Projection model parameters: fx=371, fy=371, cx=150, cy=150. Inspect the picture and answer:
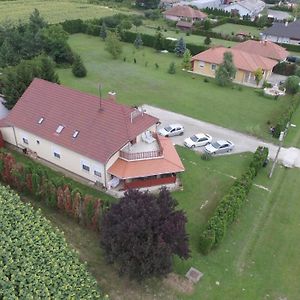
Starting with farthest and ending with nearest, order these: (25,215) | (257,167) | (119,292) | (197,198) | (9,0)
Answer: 1. (9,0)
2. (257,167)
3. (197,198)
4. (25,215)
5. (119,292)

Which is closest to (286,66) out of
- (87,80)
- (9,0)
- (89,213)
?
(87,80)

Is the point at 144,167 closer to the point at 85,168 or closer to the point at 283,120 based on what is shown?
the point at 85,168

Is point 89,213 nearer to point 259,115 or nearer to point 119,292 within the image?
point 119,292

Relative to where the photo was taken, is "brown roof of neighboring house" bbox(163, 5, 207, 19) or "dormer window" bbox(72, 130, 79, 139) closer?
"dormer window" bbox(72, 130, 79, 139)

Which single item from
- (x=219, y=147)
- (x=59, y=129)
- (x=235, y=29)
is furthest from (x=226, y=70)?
(x=235, y=29)

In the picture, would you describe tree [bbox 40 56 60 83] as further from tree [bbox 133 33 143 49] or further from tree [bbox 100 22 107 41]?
tree [bbox 100 22 107 41]

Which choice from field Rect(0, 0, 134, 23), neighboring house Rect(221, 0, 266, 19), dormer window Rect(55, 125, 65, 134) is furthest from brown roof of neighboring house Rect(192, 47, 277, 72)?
neighboring house Rect(221, 0, 266, 19)
